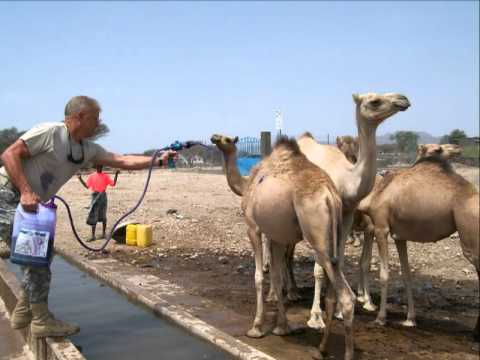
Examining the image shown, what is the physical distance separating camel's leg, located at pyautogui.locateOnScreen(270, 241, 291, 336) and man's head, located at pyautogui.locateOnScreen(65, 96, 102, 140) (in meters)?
2.49

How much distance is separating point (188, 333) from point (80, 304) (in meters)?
2.14

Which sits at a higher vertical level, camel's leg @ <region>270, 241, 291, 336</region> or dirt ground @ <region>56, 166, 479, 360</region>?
camel's leg @ <region>270, 241, 291, 336</region>

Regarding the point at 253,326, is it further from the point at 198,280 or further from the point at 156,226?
the point at 156,226

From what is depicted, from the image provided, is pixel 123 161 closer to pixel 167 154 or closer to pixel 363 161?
pixel 167 154

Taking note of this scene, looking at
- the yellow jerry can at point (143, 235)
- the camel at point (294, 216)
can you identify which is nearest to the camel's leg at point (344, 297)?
the camel at point (294, 216)

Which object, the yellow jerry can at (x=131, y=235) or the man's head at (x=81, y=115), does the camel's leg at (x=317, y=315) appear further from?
the yellow jerry can at (x=131, y=235)

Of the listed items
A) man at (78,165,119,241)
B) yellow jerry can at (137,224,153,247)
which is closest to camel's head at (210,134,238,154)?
yellow jerry can at (137,224,153,247)

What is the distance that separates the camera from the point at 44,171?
4.89 m

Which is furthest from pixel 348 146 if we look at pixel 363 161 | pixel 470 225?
pixel 470 225

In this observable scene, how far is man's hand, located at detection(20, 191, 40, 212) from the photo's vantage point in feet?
14.8

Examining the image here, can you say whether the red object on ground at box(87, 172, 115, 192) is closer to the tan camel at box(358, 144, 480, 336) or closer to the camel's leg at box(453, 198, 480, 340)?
the tan camel at box(358, 144, 480, 336)

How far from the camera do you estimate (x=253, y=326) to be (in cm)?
591

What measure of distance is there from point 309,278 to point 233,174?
→ 2.93 meters

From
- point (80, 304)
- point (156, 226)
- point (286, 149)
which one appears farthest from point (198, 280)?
point (156, 226)
